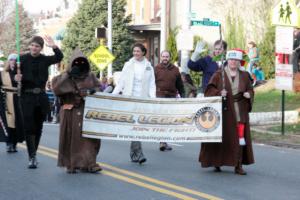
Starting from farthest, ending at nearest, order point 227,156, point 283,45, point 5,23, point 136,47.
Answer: point 5,23, point 283,45, point 136,47, point 227,156

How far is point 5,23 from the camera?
6103cm

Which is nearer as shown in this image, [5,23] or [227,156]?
[227,156]

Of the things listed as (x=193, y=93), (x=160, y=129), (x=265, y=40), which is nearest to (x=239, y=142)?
(x=160, y=129)

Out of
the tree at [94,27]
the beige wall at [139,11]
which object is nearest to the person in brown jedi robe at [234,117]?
Answer: the tree at [94,27]

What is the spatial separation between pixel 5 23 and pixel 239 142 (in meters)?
52.6

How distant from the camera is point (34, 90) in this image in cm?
1115

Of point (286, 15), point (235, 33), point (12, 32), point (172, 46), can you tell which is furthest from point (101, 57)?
point (12, 32)

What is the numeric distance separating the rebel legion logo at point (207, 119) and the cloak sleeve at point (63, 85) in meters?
1.96

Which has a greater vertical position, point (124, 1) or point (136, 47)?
point (124, 1)

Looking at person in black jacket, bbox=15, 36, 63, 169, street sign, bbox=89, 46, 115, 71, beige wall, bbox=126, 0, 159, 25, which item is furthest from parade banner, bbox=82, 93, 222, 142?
beige wall, bbox=126, 0, 159, 25

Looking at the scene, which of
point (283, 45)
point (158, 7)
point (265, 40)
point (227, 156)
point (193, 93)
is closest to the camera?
point (227, 156)

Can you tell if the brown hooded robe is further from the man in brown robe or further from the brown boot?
the man in brown robe

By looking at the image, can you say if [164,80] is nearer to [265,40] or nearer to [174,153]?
[174,153]

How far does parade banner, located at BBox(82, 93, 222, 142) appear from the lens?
10.9 meters
